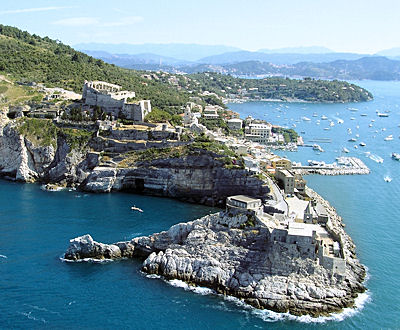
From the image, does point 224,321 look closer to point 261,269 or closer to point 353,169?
point 261,269

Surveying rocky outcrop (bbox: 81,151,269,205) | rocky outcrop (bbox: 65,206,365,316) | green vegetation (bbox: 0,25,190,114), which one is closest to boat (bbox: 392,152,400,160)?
green vegetation (bbox: 0,25,190,114)

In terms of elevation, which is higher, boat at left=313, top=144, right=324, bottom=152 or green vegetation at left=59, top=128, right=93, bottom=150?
green vegetation at left=59, top=128, right=93, bottom=150

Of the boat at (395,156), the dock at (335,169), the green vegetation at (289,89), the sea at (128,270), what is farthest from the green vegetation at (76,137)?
the green vegetation at (289,89)

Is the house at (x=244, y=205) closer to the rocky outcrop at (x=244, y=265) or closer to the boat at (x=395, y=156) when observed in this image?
the rocky outcrop at (x=244, y=265)

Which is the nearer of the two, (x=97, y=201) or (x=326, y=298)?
(x=326, y=298)

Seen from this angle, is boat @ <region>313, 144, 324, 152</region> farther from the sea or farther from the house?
the house

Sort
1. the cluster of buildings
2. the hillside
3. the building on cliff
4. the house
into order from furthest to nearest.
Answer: the hillside
the building on cliff
the house
the cluster of buildings

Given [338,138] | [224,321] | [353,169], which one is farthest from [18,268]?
[338,138]
